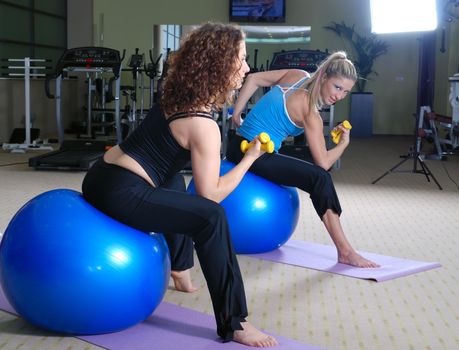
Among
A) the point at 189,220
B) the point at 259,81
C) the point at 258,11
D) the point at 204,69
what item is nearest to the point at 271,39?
the point at 258,11

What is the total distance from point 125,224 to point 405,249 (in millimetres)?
1892

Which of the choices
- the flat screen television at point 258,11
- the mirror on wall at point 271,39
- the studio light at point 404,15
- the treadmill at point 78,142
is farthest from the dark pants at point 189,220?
the flat screen television at point 258,11

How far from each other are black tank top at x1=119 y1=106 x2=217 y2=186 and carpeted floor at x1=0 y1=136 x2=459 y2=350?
0.61 metres

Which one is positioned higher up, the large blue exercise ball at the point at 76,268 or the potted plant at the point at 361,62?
the potted plant at the point at 361,62

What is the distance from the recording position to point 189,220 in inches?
82.3

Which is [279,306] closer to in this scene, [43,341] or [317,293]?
[317,293]

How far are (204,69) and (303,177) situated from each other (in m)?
1.15

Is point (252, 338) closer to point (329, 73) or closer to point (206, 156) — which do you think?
point (206, 156)

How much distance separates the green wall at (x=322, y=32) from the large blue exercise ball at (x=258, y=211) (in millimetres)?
7890

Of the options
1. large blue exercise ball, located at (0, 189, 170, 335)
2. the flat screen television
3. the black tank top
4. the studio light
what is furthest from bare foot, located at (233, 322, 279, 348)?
the flat screen television

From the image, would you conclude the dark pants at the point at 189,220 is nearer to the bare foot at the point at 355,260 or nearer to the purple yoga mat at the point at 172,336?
the purple yoga mat at the point at 172,336

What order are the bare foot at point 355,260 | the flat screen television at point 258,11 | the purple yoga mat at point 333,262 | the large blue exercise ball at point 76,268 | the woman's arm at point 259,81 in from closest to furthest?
the large blue exercise ball at point 76,268 < the purple yoga mat at point 333,262 < the bare foot at point 355,260 < the woman's arm at point 259,81 < the flat screen television at point 258,11

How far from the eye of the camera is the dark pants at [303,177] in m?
3.08

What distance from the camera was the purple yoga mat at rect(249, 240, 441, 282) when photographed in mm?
3018
